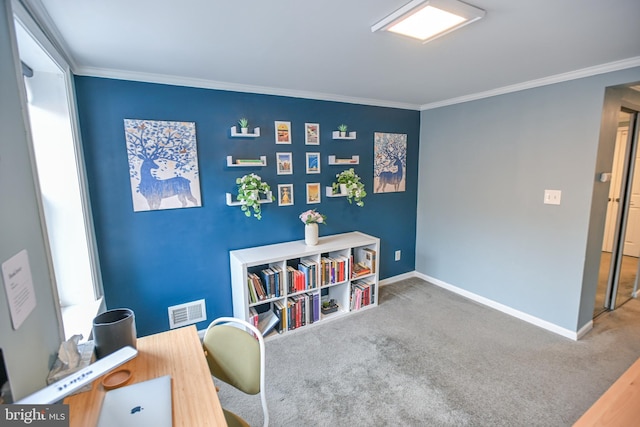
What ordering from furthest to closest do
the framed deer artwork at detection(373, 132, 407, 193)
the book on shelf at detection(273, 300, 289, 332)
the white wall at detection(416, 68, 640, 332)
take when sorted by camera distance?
1. the framed deer artwork at detection(373, 132, 407, 193)
2. the book on shelf at detection(273, 300, 289, 332)
3. the white wall at detection(416, 68, 640, 332)

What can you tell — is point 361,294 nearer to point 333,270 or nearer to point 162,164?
point 333,270

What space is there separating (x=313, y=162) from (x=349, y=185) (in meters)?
0.46

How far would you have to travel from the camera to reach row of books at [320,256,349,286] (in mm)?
2961

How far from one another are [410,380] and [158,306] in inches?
83.3

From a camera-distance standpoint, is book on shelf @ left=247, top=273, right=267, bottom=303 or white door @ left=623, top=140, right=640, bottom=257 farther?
white door @ left=623, top=140, right=640, bottom=257

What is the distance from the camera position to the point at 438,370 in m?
2.27

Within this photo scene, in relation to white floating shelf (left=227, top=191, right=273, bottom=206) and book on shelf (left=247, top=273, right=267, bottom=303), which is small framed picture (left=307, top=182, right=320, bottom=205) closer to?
white floating shelf (left=227, top=191, right=273, bottom=206)

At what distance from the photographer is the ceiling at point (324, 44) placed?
139 centimetres

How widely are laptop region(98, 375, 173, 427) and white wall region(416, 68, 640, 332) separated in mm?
3139

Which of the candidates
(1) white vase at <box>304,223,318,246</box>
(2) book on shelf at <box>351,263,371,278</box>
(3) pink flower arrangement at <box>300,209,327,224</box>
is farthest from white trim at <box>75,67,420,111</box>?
(2) book on shelf at <box>351,263,371,278</box>

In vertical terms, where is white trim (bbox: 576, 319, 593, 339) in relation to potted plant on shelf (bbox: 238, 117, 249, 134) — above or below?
below

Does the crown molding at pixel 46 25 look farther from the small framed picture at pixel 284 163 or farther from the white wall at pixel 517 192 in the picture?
the white wall at pixel 517 192

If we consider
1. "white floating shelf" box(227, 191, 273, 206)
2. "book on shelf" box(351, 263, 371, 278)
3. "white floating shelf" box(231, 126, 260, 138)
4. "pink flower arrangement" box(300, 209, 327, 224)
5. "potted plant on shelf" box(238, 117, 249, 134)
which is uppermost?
"potted plant on shelf" box(238, 117, 249, 134)

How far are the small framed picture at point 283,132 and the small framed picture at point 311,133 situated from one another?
0.19 meters
